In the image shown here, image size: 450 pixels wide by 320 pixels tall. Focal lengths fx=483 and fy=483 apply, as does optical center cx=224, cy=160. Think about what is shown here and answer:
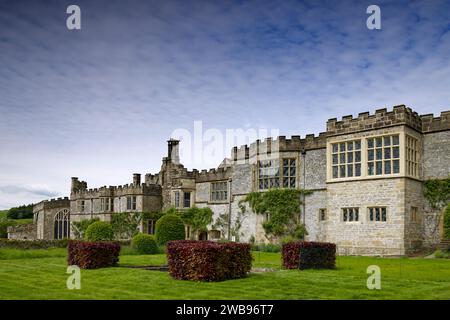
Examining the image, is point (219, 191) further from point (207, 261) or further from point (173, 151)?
point (207, 261)

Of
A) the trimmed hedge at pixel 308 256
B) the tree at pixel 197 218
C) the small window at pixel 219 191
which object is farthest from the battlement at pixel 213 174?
the trimmed hedge at pixel 308 256

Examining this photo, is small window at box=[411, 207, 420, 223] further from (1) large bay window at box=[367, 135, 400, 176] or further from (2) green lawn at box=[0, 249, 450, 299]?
(2) green lawn at box=[0, 249, 450, 299]

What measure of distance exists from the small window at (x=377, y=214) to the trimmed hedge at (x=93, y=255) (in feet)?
45.1

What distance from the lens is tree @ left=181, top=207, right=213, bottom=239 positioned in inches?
1490

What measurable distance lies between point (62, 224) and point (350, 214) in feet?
127

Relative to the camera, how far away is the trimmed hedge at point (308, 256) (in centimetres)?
1773

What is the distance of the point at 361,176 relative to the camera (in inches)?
1033

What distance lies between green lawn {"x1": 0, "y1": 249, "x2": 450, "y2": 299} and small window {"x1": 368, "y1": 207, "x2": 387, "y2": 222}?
23.1 ft

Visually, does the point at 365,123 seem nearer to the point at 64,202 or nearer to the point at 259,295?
the point at 259,295

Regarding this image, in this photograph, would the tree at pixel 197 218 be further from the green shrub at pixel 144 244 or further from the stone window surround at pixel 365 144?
the stone window surround at pixel 365 144

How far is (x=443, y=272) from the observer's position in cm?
1692
